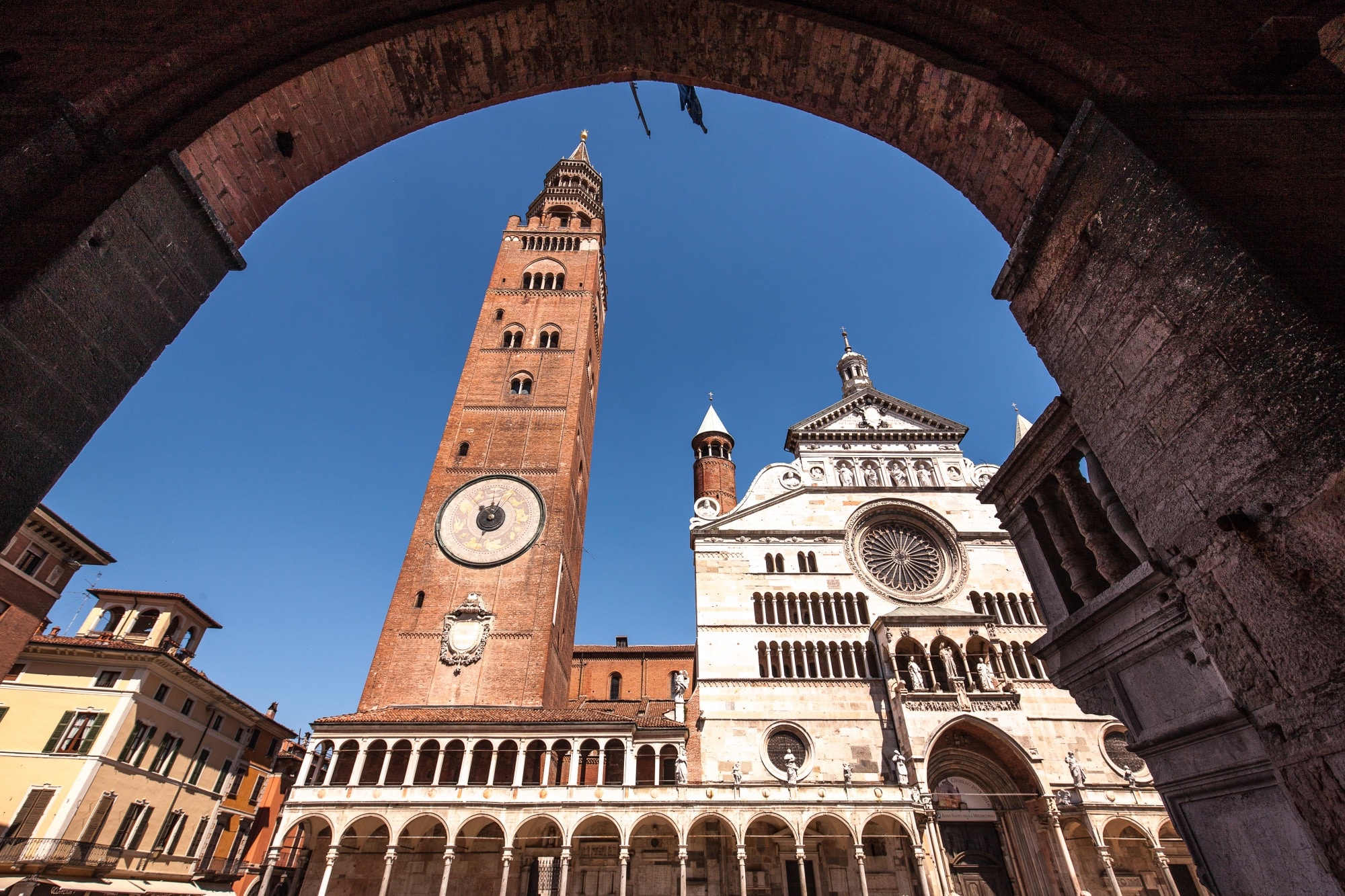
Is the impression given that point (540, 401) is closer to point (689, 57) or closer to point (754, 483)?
point (754, 483)

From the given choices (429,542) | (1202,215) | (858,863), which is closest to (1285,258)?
(1202,215)

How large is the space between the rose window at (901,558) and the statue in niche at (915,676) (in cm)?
381

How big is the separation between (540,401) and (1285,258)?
94.3 feet

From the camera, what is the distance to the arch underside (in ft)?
14.1

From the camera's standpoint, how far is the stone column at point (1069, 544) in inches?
232

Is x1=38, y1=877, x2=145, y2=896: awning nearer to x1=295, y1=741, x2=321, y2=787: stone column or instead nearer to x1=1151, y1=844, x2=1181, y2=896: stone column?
x1=295, y1=741, x2=321, y2=787: stone column

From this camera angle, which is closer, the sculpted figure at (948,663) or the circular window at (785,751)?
the circular window at (785,751)

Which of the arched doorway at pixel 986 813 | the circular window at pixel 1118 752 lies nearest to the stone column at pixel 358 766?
the arched doorway at pixel 986 813

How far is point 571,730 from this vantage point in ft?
67.9

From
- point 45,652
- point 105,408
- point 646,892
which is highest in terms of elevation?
point 45,652

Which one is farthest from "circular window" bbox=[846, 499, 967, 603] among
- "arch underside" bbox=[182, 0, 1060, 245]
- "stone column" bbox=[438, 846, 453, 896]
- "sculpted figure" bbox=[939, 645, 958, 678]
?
"arch underside" bbox=[182, 0, 1060, 245]

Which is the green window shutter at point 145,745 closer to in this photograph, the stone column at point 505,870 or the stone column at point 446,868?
the stone column at point 505,870

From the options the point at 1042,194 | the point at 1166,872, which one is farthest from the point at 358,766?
the point at 1166,872

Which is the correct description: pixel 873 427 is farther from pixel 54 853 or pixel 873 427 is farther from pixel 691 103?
pixel 54 853
